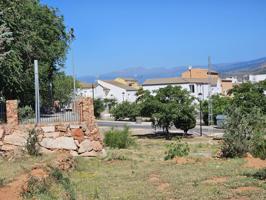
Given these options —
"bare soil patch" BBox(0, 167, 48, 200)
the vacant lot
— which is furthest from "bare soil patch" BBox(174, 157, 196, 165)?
"bare soil patch" BBox(0, 167, 48, 200)

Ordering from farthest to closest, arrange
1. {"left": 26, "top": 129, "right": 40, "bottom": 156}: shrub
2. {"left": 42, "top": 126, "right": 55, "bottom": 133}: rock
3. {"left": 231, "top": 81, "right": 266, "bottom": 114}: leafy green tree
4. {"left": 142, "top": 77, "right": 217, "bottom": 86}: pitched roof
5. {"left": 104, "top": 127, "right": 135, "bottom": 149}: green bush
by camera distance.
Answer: {"left": 142, "top": 77, "right": 217, "bottom": 86}: pitched roof → {"left": 231, "top": 81, "right": 266, "bottom": 114}: leafy green tree → {"left": 104, "top": 127, "right": 135, "bottom": 149}: green bush → {"left": 42, "top": 126, "right": 55, "bottom": 133}: rock → {"left": 26, "top": 129, "right": 40, "bottom": 156}: shrub

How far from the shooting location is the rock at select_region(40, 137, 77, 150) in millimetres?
17734

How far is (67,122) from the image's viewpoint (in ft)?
59.4

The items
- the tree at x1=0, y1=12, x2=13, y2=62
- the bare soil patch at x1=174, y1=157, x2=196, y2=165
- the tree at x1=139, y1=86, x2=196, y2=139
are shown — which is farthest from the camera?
the tree at x1=139, y1=86, x2=196, y2=139

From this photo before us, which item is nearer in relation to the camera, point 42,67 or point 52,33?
point 42,67

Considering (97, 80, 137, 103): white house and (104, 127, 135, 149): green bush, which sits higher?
(97, 80, 137, 103): white house

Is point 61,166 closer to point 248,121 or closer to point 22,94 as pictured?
point 248,121

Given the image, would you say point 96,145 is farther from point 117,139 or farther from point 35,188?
point 35,188

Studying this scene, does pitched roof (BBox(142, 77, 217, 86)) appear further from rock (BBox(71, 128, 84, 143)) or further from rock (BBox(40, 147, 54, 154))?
rock (BBox(40, 147, 54, 154))

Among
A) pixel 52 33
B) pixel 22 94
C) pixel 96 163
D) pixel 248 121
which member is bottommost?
pixel 96 163

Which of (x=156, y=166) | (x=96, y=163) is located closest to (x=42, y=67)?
(x=96, y=163)

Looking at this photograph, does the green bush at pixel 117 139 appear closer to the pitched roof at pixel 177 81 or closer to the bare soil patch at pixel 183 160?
the bare soil patch at pixel 183 160

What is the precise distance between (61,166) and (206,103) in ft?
149

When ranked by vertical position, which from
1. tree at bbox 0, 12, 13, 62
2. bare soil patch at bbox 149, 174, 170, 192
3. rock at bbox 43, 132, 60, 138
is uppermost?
tree at bbox 0, 12, 13, 62
